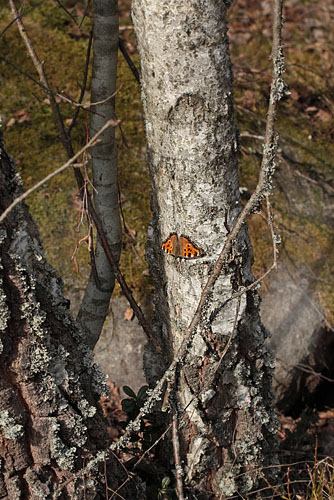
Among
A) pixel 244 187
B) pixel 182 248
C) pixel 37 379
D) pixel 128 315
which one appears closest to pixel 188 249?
pixel 182 248

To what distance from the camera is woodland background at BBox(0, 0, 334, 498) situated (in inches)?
137

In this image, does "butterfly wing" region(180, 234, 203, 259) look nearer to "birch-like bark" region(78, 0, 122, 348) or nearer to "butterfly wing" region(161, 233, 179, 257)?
"butterfly wing" region(161, 233, 179, 257)

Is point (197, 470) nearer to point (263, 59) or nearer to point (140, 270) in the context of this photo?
point (140, 270)

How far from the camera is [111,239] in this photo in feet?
7.75

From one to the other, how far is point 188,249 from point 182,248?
0.02m

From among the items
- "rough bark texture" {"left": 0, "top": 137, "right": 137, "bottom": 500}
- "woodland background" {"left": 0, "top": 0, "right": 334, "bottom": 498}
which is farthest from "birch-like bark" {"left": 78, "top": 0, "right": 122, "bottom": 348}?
"woodland background" {"left": 0, "top": 0, "right": 334, "bottom": 498}

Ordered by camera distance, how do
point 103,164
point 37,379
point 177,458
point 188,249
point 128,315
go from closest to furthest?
point 37,379, point 188,249, point 177,458, point 103,164, point 128,315

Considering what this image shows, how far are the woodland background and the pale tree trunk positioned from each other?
2.90 feet

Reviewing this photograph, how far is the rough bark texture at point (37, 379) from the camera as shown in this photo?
145 centimetres

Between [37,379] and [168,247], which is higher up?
[168,247]

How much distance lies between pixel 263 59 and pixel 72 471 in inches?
180

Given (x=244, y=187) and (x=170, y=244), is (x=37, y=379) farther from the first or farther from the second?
(x=244, y=187)

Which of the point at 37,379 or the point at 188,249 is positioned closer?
the point at 37,379

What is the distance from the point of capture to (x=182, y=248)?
181 cm
